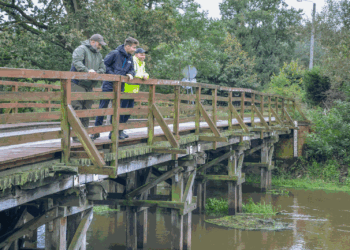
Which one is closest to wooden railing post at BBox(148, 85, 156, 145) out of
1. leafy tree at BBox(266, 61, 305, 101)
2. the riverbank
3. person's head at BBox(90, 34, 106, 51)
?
person's head at BBox(90, 34, 106, 51)

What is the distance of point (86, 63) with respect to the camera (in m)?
6.18

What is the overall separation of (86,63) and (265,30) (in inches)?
1472

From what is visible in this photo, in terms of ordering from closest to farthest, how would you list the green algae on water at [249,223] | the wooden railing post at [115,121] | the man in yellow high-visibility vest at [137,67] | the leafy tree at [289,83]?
the wooden railing post at [115,121]
the man in yellow high-visibility vest at [137,67]
the green algae on water at [249,223]
the leafy tree at [289,83]

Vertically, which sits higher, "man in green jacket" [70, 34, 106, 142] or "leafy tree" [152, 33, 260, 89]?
"leafy tree" [152, 33, 260, 89]

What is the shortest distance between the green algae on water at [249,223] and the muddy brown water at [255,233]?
217 millimetres

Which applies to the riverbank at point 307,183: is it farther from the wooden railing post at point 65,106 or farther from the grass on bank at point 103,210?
the wooden railing post at point 65,106

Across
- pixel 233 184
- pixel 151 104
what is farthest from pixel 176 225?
pixel 233 184

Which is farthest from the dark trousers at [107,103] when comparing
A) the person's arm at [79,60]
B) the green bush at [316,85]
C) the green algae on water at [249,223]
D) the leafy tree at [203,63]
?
the green bush at [316,85]

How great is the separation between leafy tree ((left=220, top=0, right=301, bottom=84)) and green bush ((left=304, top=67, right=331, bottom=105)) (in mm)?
14954

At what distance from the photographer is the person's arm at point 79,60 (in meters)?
5.89

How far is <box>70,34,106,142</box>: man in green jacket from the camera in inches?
234

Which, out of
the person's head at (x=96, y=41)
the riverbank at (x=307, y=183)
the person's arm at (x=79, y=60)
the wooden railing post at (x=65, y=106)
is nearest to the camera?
the wooden railing post at (x=65, y=106)

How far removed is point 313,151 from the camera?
19.8 m

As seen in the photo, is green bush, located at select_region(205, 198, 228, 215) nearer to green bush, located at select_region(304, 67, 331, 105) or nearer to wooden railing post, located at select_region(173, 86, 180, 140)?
wooden railing post, located at select_region(173, 86, 180, 140)
